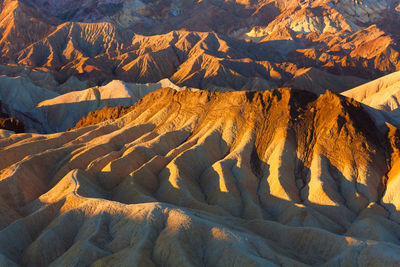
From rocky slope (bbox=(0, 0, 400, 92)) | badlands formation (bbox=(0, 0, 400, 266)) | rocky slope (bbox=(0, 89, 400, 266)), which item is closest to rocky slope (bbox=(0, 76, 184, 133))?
badlands formation (bbox=(0, 0, 400, 266))

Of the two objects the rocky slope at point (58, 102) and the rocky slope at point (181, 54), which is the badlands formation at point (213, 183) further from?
the rocky slope at point (181, 54)

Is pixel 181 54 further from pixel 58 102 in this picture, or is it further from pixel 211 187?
pixel 211 187

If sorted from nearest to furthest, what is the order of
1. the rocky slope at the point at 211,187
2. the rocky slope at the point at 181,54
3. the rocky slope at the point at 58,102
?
the rocky slope at the point at 211,187, the rocky slope at the point at 58,102, the rocky slope at the point at 181,54

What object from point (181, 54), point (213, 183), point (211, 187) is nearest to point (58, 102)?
point (213, 183)

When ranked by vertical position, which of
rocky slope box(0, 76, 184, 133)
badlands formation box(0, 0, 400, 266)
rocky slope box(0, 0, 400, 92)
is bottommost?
rocky slope box(0, 0, 400, 92)

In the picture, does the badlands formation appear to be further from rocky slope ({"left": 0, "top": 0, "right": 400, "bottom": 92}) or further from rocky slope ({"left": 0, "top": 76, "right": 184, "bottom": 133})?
rocky slope ({"left": 0, "top": 0, "right": 400, "bottom": 92})

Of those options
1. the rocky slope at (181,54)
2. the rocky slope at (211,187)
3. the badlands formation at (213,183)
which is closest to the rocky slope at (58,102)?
the badlands formation at (213,183)

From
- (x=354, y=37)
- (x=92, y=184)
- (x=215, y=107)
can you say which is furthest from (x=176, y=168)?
(x=354, y=37)

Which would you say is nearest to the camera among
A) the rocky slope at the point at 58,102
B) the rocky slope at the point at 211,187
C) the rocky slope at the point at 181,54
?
the rocky slope at the point at 211,187
